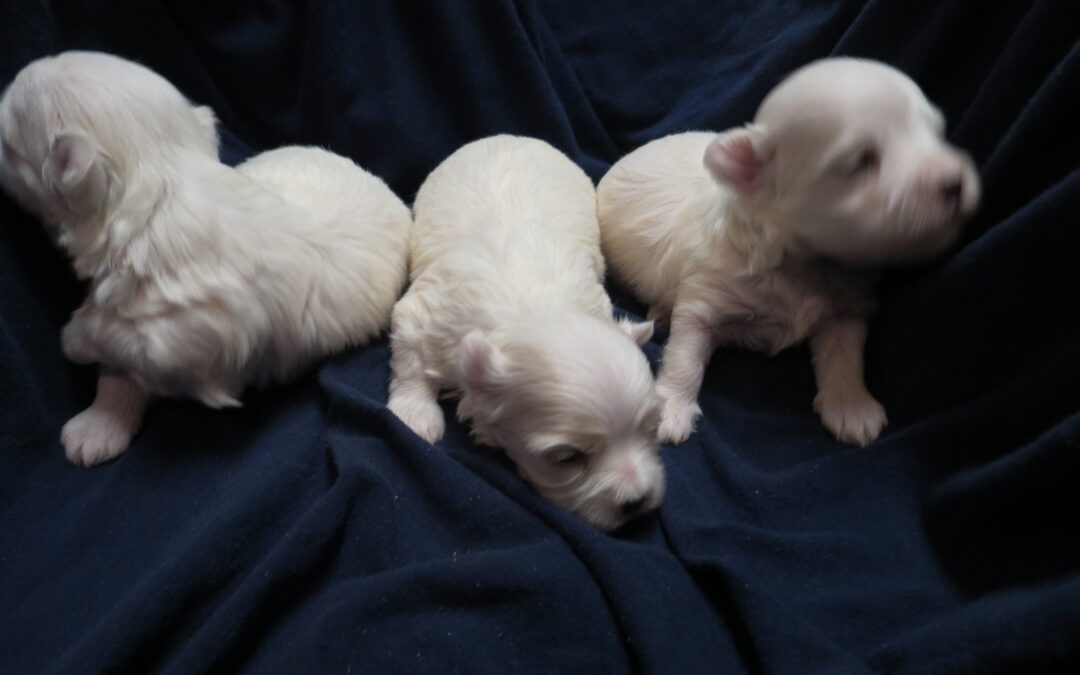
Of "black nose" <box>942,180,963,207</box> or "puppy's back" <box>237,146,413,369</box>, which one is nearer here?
"black nose" <box>942,180,963,207</box>

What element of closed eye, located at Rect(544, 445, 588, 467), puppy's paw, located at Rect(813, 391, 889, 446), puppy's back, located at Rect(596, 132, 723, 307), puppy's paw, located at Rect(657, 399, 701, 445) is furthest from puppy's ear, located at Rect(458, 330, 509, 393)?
puppy's paw, located at Rect(813, 391, 889, 446)

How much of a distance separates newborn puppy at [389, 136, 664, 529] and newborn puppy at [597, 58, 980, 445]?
23 centimetres

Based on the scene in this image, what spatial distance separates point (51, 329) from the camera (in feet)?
6.35

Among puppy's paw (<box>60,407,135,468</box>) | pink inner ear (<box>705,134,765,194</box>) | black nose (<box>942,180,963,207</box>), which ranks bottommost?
black nose (<box>942,180,963,207</box>)

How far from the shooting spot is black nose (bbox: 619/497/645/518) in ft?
5.37

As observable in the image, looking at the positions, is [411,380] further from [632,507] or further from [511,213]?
[632,507]

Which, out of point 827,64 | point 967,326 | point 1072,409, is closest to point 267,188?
point 827,64

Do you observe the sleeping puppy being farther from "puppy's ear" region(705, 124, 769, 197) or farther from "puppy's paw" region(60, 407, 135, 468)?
"puppy's ear" region(705, 124, 769, 197)

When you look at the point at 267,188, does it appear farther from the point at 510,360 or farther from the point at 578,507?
the point at 578,507

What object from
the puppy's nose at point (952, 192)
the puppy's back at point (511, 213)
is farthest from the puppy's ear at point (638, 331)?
the puppy's nose at point (952, 192)

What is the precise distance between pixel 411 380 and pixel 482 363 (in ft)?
1.56

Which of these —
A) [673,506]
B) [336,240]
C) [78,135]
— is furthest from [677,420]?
[78,135]

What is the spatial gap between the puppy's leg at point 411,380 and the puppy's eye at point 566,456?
1.47ft

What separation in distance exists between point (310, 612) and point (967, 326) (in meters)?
1.70
